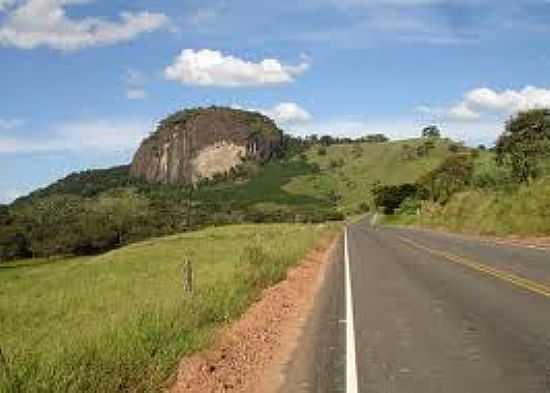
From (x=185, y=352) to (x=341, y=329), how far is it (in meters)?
3.78

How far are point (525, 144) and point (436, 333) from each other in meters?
55.1

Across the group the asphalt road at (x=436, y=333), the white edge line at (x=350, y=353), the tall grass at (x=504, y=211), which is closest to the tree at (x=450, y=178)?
the tall grass at (x=504, y=211)

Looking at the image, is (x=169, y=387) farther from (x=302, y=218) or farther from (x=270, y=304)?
(x=302, y=218)

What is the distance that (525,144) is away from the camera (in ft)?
216

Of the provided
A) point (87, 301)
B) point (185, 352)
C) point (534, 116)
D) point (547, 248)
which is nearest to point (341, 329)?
point (185, 352)

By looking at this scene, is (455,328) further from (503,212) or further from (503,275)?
(503,212)

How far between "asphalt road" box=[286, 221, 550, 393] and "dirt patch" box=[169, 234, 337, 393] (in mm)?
367

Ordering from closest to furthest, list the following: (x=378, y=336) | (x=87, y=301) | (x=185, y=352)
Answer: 1. (x=185, y=352)
2. (x=378, y=336)
3. (x=87, y=301)

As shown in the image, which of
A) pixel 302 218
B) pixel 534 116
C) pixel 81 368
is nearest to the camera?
pixel 81 368

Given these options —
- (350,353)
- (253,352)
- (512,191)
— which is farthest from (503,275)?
(512,191)

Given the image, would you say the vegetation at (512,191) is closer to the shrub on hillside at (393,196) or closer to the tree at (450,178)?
the tree at (450,178)

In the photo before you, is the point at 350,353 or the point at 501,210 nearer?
the point at 350,353

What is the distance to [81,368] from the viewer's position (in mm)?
8688

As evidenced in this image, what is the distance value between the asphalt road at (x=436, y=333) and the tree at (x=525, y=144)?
40.5 meters
